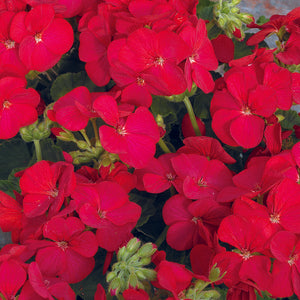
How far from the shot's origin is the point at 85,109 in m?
0.47

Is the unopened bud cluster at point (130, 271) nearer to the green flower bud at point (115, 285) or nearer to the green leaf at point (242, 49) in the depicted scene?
the green flower bud at point (115, 285)

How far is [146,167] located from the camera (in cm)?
53

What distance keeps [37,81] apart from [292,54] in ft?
1.19

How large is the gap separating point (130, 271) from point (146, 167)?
0.16m

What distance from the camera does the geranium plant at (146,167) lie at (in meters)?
0.42

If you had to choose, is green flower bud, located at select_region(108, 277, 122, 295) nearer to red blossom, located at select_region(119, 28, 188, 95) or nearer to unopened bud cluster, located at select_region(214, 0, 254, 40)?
red blossom, located at select_region(119, 28, 188, 95)

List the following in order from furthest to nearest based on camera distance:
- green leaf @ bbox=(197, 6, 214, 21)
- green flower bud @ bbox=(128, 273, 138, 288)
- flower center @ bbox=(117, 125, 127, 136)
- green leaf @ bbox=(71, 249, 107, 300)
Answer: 1. green leaf @ bbox=(197, 6, 214, 21)
2. green leaf @ bbox=(71, 249, 107, 300)
3. flower center @ bbox=(117, 125, 127, 136)
4. green flower bud @ bbox=(128, 273, 138, 288)


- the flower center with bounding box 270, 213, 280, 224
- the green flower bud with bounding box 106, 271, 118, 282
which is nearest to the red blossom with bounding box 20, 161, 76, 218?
the green flower bud with bounding box 106, 271, 118, 282

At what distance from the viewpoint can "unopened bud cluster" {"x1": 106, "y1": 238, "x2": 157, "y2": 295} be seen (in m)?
0.39

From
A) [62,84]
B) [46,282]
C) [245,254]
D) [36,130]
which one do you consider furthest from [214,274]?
[62,84]

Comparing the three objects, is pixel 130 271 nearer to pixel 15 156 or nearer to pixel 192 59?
pixel 192 59

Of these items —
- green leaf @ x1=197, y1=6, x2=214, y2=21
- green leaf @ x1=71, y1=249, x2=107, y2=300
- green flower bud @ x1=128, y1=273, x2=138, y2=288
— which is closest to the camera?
green flower bud @ x1=128, y1=273, x2=138, y2=288

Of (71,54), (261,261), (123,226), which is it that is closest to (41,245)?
(123,226)

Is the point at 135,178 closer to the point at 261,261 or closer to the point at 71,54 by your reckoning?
the point at 261,261
